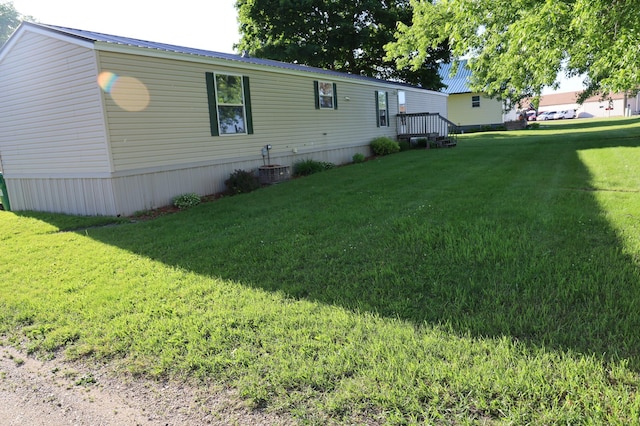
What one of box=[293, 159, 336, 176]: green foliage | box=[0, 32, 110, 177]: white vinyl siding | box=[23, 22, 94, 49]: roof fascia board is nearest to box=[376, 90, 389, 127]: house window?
box=[293, 159, 336, 176]: green foliage

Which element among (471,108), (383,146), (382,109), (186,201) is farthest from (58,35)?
(471,108)

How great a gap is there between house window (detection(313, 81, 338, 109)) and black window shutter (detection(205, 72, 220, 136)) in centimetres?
433

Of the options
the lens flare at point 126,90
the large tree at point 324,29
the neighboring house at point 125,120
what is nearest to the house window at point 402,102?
the large tree at point 324,29

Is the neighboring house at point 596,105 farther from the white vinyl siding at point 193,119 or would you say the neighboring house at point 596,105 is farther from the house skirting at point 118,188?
the house skirting at point 118,188

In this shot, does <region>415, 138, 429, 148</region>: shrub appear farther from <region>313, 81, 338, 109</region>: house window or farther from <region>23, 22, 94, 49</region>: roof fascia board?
<region>23, 22, 94, 49</region>: roof fascia board

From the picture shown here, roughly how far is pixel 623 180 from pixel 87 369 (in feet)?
29.8

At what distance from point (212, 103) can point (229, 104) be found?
584 millimetres

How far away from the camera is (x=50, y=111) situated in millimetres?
8898

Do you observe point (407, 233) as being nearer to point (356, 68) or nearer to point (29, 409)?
point (29, 409)

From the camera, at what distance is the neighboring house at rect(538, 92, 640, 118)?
50625mm

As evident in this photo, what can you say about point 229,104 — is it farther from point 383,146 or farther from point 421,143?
point 421,143

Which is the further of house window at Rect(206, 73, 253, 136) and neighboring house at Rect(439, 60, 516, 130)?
neighboring house at Rect(439, 60, 516, 130)

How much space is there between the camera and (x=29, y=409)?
8.62ft

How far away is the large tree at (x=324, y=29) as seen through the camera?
23.2 meters
